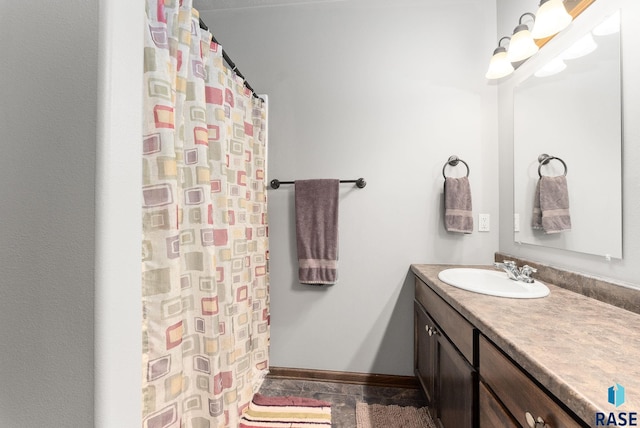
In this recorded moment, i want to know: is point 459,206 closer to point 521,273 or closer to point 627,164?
point 521,273

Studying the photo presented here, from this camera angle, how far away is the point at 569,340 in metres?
Answer: 0.70

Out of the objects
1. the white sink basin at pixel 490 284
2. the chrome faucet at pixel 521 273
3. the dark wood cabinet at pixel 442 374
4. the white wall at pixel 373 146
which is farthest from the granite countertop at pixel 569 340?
the white wall at pixel 373 146

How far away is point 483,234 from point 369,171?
88 centimetres

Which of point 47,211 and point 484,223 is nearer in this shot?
point 47,211

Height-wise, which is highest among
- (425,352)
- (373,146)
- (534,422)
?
(373,146)

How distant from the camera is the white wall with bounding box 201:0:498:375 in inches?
70.4

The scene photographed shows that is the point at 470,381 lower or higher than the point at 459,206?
lower

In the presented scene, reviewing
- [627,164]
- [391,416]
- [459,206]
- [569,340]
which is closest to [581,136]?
[627,164]

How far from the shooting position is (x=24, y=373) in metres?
0.51

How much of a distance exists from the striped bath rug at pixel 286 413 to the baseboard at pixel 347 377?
7.7 inches

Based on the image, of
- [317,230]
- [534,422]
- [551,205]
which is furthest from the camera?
[317,230]

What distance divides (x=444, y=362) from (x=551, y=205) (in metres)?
0.96

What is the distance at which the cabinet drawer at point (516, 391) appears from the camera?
0.57 m

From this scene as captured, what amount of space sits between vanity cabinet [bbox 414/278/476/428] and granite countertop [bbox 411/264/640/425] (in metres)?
0.12
